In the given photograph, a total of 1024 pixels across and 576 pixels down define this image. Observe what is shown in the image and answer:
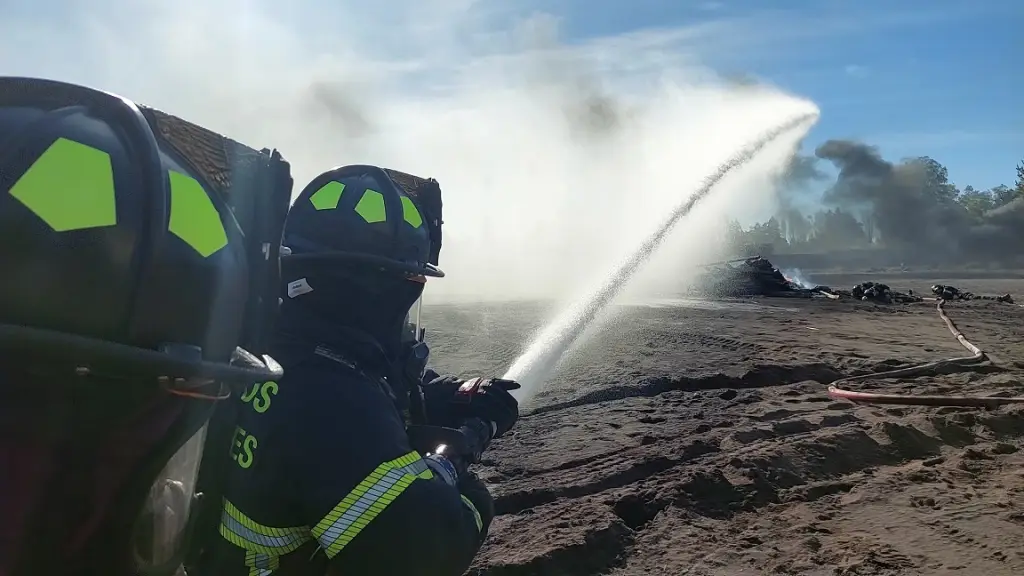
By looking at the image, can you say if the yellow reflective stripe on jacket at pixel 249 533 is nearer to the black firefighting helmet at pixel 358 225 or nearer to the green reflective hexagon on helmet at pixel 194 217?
the black firefighting helmet at pixel 358 225

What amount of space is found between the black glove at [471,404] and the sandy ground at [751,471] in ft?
5.81

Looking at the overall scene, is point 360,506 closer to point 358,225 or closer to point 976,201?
point 358,225

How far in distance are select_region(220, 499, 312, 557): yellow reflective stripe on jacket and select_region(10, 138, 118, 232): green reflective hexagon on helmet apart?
1.10 meters

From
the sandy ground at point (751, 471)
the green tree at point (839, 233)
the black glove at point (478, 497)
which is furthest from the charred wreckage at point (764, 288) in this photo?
the green tree at point (839, 233)

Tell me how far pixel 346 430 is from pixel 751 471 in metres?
4.37

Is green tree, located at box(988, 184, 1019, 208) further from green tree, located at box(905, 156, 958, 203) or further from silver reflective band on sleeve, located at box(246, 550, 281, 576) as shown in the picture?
silver reflective band on sleeve, located at box(246, 550, 281, 576)

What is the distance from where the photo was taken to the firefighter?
6.08 feet

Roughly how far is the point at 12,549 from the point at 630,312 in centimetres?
1655

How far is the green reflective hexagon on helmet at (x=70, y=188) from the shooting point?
1.09 m

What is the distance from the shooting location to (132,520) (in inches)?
51.5

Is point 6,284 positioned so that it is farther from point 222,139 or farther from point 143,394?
point 222,139

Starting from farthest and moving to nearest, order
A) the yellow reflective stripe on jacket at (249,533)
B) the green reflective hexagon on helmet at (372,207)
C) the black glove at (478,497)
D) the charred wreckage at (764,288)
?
1. the charred wreckage at (764,288)
2. the green reflective hexagon on helmet at (372,207)
3. the black glove at (478,497)
4. the yellow reflective stripe on jacket at (249,533)

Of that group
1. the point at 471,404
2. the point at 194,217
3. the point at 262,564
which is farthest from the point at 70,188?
the point at 471,404

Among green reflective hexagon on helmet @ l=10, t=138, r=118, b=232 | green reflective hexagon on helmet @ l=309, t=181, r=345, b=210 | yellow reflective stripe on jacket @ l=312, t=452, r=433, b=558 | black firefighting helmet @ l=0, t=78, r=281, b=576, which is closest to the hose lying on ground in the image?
green reflective hexagon on helmet @ l=309, t=181, r=345, b=210
